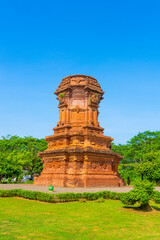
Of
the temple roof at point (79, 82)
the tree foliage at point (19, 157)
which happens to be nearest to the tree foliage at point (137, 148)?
the tree foliage at point (19, 157)

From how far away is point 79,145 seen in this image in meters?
24.2

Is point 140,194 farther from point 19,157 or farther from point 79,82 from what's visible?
point 19,157

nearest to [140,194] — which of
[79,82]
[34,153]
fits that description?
[79,82]

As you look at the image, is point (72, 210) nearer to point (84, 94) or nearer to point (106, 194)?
point (106, 194)

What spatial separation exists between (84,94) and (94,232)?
71.2 feet

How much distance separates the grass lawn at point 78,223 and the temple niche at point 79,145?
35.5ft

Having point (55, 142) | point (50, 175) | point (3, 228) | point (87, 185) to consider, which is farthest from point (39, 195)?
point (55, 142)

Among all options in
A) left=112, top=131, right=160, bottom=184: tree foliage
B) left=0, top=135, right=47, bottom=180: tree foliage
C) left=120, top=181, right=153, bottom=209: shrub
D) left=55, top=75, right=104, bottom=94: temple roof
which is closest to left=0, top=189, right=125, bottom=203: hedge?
left=120, top=181, right=153, bottom=209: shrub

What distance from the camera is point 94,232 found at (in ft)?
24.8

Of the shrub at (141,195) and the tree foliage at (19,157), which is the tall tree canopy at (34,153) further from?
the shrub at (141,195)

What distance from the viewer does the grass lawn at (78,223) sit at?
281 inches

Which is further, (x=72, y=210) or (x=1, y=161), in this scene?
(x=1, y=161)

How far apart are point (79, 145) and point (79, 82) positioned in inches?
351

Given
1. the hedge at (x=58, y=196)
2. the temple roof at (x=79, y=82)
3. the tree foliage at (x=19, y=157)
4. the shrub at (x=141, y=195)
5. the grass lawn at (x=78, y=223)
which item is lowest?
the grass lawn at (x=78, y=223)
